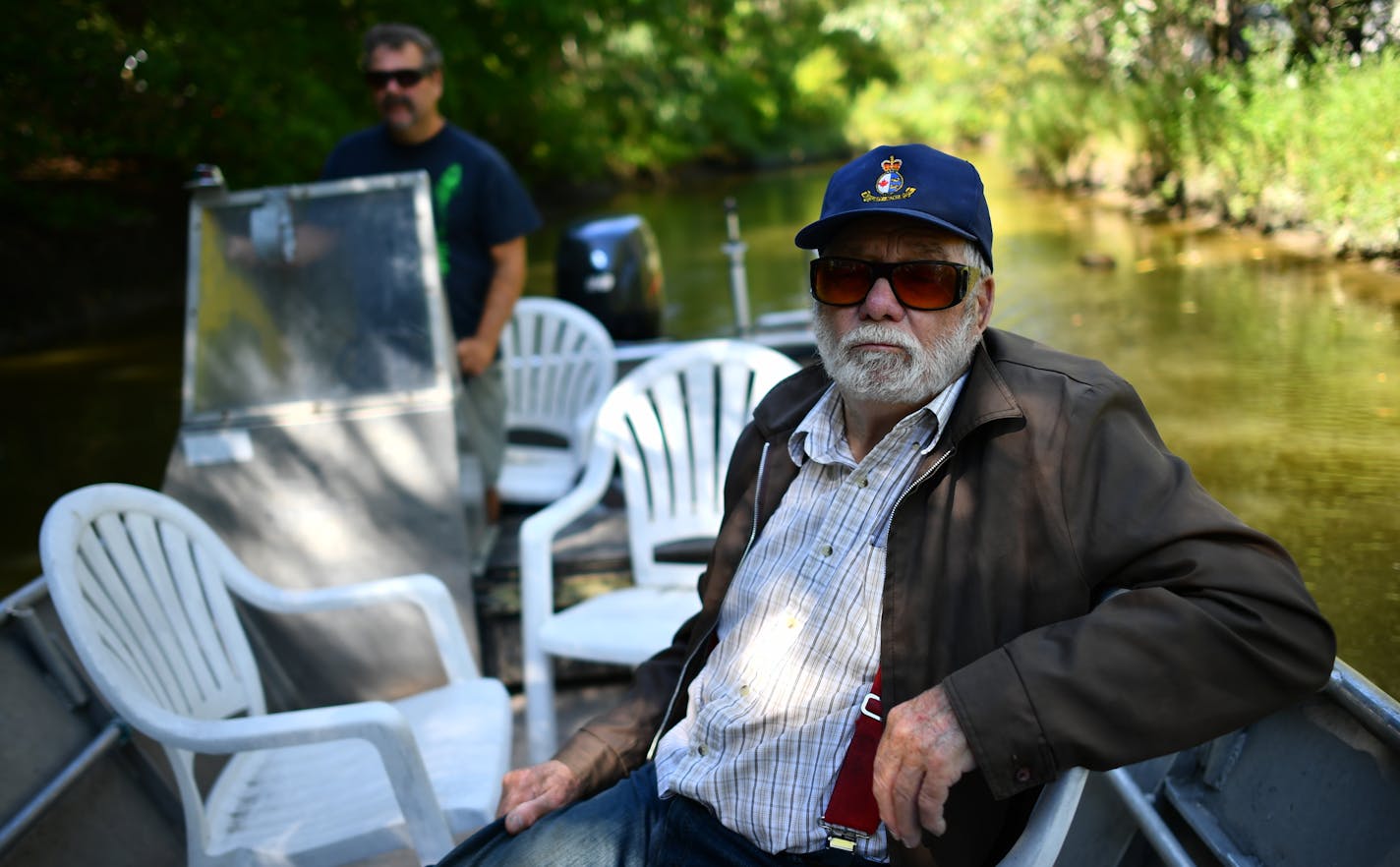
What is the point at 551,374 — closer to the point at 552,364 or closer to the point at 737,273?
the point at 552,364

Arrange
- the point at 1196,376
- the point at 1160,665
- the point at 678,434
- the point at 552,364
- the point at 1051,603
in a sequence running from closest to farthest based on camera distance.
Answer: the point at 1160,665 → the point at 1051,603 → the point at 678,434 → the point at 552,364 → the point at 1196,376

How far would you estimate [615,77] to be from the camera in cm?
2380

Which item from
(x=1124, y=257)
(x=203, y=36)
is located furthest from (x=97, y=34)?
(x=1124, y=257)

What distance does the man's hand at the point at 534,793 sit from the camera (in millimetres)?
1847

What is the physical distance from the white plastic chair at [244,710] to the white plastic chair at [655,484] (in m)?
0.30

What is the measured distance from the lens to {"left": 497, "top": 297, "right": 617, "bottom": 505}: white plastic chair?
4658 mm

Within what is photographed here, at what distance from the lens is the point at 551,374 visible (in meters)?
4.93

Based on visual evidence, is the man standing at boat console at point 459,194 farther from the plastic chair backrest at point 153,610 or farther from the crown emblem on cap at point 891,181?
the crown emblem on cap at point 891,181

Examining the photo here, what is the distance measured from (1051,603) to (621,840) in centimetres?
75

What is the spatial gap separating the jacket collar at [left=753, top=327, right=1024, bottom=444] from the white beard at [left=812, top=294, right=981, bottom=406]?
0.04 m

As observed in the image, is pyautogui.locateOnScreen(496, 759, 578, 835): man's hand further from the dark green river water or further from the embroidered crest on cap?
the dark green river water

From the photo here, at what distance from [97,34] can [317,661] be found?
806 centimetres

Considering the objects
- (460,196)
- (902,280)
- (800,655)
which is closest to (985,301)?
(902,280)

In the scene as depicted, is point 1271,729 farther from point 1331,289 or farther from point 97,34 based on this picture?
point 97,34
